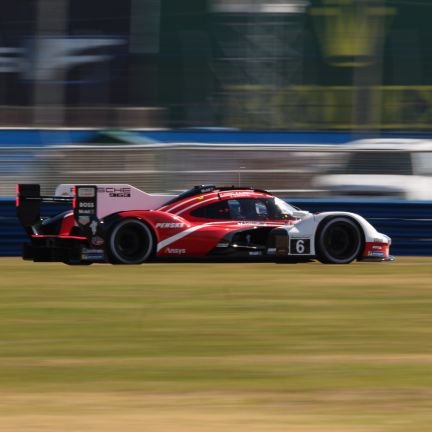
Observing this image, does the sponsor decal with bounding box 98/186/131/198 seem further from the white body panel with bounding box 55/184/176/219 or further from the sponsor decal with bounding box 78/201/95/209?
the sponsor decal with bounding box 78/201/95/209

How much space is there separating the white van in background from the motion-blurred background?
722 centimetres

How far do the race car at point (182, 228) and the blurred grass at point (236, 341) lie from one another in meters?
0.57

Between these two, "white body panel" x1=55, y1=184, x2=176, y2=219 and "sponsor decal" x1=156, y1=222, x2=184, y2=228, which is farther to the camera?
"white body panel" x1=55, y1=184, x2=176, y2=219

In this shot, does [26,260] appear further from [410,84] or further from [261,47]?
[410,84]

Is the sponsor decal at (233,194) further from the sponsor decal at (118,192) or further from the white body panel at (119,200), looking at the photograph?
the sponsor decal at (118,192)

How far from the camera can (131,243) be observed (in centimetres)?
1211

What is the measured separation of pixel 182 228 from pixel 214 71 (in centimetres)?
1344

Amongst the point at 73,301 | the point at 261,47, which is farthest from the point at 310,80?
the point at 73,301

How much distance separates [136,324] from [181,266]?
4377 mm

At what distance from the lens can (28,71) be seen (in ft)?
85.7

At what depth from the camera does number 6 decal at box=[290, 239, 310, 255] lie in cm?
1210

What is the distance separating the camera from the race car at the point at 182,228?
39.3 feet

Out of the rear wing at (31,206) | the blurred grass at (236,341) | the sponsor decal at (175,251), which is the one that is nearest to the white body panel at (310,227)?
the blurred grass at (236,341)

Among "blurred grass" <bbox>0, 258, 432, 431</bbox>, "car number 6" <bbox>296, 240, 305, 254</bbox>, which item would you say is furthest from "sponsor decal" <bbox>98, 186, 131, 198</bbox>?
"car number 6" <bbox>296, 240, 305, 254</bbox>
